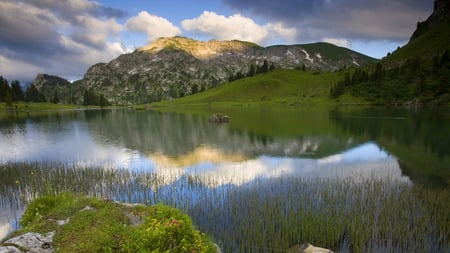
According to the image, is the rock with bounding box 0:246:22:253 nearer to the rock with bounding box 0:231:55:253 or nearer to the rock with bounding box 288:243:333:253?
the rock with bounding box 0:231:55:253

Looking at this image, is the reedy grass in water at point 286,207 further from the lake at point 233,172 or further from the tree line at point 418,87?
the tree line at point 418,87

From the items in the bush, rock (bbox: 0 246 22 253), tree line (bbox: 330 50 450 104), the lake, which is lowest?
the lake

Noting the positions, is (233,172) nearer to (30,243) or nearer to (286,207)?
(286,207)

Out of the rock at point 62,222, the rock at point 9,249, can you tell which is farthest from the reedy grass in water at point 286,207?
the rock at point 9,249

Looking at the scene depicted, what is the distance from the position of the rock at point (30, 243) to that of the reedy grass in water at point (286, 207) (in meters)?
8.60

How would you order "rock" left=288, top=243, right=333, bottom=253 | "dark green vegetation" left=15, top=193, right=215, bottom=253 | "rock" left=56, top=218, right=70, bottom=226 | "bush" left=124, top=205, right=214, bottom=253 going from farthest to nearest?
"rock" left=288, top=243, right=333, bottom=253, "rock" left=56, top=218, right=70, bottom=226, "dark green vegetation" left=15, top=193, right=215, bottom=253, "bush" left=124, top=205, right=214, bottom=253

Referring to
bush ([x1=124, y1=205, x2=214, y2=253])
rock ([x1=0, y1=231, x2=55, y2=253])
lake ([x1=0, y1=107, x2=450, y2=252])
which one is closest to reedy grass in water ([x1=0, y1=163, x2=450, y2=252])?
lake ([x1=0, y1=107, x2=450, y2=252])

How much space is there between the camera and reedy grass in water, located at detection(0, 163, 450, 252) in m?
14.5

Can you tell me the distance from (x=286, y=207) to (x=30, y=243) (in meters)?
15.3

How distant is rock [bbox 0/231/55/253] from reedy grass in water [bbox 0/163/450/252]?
28.2ft

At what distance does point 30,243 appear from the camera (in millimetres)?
9117

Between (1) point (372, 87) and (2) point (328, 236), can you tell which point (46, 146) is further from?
(1) point (372, 87)

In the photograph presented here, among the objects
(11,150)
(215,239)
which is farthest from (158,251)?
(11,150)

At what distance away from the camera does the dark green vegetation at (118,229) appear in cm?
940
